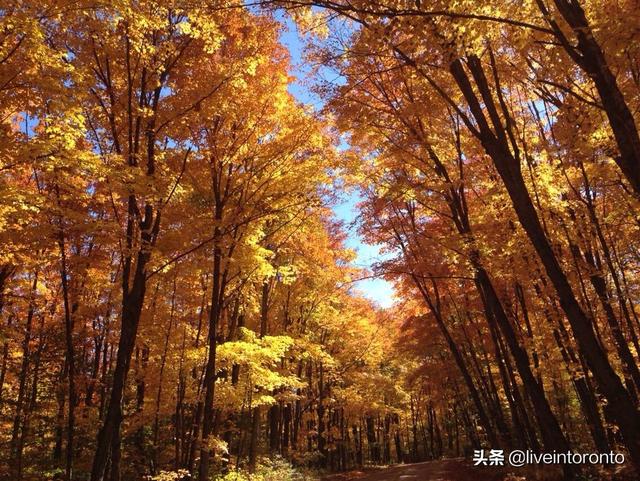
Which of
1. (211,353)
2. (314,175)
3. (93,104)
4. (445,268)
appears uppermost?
(93,104)

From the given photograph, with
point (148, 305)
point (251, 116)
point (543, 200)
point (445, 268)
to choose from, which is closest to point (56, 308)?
point (148, 305)

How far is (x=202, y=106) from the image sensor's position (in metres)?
8.32

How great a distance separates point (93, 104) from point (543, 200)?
9.61 m

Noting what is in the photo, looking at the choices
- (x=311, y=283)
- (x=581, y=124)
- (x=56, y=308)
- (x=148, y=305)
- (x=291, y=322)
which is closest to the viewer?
(x=581, y=124)

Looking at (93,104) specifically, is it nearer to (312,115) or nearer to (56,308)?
(312,115)

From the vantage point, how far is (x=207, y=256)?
10328mm

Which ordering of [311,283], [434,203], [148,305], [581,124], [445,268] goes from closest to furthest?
[581,124], [434,203], [445,268], [148,305], [311,283]

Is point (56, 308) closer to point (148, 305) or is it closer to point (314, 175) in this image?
point (148, 305)

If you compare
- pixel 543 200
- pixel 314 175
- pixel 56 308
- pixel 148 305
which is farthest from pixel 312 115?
pixel 56 308

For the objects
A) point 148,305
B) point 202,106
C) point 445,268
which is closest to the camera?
point 202,106

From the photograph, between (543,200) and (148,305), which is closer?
(543,200)

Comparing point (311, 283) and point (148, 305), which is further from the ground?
point (311, 283)

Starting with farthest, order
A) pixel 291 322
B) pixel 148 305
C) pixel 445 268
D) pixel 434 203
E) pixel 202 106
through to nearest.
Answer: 1. pixel 291 322
2. pixel 148 305
3. pixel 445 268
4. pixel 434 203
5. pixel 202 106

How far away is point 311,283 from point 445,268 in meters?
9.08
